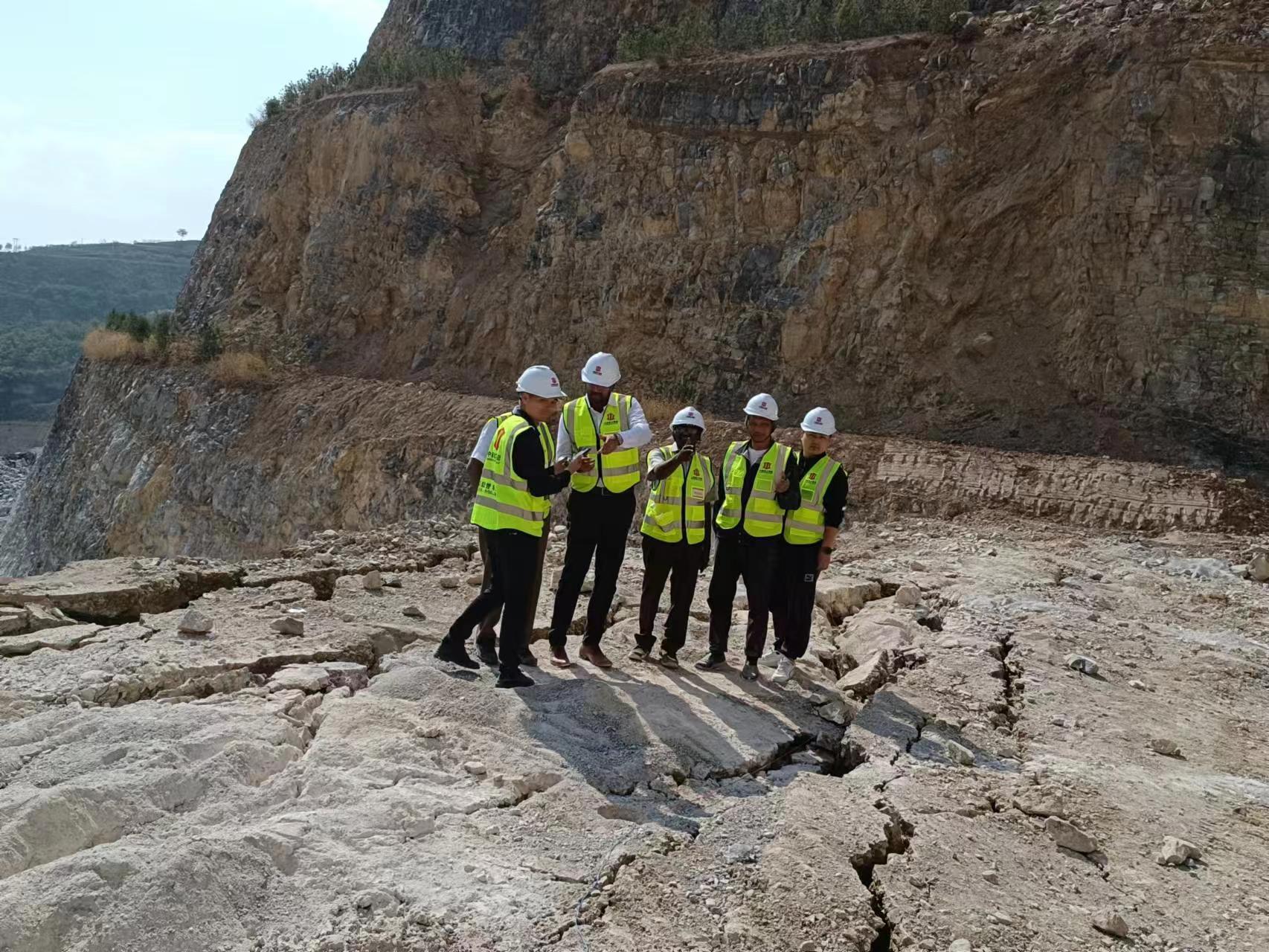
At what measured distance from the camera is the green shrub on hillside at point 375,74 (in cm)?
2216

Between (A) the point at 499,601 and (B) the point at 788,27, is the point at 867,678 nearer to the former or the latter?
(A) the point at 499,601

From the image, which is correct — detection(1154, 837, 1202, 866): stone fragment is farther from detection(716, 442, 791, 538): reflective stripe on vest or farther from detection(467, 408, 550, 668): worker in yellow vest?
detection(467, 408, 550, 668): worker in yellow vest

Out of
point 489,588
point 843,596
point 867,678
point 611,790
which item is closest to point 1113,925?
point 611,790

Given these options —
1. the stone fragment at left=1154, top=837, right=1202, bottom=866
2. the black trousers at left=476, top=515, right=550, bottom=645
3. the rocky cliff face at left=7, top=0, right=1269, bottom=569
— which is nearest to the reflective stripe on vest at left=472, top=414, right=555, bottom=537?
the black trousers at left=476, top=515, right=550, bottom=645

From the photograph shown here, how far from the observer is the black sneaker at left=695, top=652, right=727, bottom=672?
6.06 m

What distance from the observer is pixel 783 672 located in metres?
5.93

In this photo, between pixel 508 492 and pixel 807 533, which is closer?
pixel 508 492

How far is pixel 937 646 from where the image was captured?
6.46 metres

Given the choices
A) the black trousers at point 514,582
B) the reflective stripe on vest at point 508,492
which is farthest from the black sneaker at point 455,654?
the reflective stripe on vest at point 508,492

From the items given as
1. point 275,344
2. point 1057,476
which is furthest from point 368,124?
point 1057,476

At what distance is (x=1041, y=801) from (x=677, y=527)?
2.41 m

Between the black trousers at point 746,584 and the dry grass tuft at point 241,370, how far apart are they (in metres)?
16.2

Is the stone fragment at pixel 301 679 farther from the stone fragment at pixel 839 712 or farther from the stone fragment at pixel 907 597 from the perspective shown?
the stone fragment at pixel 907 597

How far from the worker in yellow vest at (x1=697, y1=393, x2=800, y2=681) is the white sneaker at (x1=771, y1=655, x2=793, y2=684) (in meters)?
0.13
